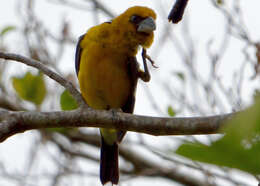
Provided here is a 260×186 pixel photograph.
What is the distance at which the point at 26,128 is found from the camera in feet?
7.25

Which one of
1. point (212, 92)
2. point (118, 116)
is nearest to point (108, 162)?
point (212, 92)

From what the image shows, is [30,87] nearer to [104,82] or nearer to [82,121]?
[104,82]

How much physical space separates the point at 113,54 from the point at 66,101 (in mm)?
837

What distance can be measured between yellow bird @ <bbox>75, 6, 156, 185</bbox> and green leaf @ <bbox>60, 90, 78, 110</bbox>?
2.30 feet

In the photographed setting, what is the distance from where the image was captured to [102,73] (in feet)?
11.5

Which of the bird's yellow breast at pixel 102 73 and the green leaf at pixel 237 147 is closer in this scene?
the green leaf at pixel 237 147

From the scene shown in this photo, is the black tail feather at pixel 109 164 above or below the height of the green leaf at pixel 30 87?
below

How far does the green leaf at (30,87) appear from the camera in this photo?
3.70 meters

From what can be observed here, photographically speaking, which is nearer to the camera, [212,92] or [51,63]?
[212,92]

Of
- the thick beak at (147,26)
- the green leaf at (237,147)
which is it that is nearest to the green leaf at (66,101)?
the thick beak at (147,26)

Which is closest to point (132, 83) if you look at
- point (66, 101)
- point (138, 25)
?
point (138, 25)

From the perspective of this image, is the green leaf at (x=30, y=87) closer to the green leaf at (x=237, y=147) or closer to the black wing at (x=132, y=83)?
the black wing at (x=132, y=83)

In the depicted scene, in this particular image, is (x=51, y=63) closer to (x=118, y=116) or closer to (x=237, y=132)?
(x=118, y=116)

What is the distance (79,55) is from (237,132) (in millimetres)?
3423
